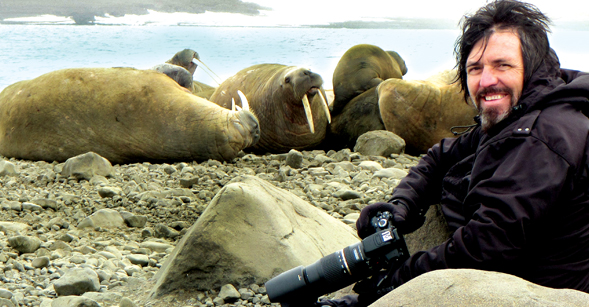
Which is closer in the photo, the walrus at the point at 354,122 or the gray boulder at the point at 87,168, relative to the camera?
the gray boulder at the point at 87,168

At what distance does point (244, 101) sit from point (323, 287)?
427cm

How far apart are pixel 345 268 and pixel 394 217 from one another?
1.00 ft

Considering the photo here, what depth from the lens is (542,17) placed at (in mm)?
1987

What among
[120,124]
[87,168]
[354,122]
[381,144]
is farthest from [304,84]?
[87,168]

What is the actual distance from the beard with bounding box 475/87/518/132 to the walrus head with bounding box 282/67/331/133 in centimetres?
394

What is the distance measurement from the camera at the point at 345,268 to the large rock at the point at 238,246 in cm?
68

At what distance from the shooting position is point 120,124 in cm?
544

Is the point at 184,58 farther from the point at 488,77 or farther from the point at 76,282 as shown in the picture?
the point at 488,77

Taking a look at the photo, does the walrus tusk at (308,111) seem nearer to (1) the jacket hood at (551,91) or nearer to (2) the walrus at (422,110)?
(2) the walrus at (422,110)

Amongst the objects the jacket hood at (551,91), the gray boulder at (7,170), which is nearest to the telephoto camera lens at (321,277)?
the jacket hood at (551,91)

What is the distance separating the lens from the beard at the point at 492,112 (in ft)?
→ 6.33

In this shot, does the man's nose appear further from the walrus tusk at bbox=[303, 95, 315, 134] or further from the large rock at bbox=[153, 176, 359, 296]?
the walrus tusk at bbox=[303, 95, 315, 134]

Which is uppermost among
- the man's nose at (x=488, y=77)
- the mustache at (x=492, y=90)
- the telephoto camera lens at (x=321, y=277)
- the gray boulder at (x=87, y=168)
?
the man's nose at (x=488, y=77)

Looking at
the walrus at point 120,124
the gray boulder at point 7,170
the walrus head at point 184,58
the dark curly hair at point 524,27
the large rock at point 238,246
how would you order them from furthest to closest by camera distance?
1. the walrus head at point 184,58
2. the walrus at point 120,124
3. the gray boulder at point 7,170
4. the large rock at point 238,246
5. the dark curly hair at point 524,27
